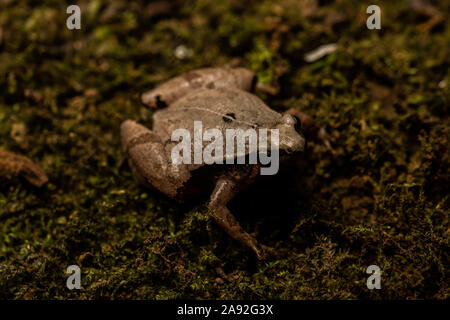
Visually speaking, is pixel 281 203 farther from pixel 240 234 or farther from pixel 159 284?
pixel 159 284

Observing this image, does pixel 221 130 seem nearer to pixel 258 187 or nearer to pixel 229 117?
pixel 229 117

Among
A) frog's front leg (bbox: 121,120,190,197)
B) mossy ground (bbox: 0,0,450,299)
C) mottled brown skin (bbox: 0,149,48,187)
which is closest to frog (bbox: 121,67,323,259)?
frog's front leg (bbox: 121,120,190,197)

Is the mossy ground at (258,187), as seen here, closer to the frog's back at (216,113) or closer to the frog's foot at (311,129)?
the frog's foot at (311,129)

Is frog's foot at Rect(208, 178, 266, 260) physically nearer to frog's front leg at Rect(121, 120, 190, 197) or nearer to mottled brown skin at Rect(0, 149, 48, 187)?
frog's front leg at Rect(121, 120, 190, 197)
